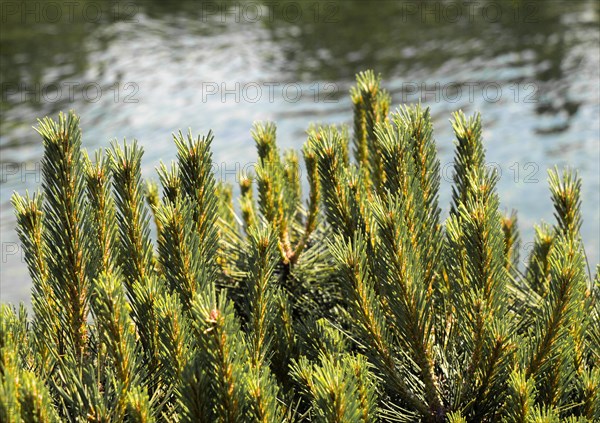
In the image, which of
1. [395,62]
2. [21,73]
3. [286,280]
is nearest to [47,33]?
[21,73]

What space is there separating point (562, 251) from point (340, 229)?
33.1 inches

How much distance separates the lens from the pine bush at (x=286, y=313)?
8.38ft

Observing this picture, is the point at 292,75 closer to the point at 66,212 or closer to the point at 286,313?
the point at 286,313

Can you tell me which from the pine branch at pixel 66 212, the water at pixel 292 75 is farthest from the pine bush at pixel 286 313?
the water at pixel 292 75

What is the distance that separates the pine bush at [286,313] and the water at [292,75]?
340 cm

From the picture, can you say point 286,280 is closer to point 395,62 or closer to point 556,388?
point 556,388

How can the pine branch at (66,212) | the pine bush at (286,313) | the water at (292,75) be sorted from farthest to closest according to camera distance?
the water at (292,75) → the pine branch at (66,212) → the pine bush at (286,313)

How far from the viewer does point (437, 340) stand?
10.8 feet

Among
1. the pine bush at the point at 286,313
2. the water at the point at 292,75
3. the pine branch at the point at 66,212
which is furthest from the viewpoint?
the water at the point at 292,75

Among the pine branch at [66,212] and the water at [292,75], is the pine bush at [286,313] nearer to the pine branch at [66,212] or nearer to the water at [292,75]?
the pine branch at [66,212]

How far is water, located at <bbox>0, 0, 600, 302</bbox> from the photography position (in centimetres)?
831

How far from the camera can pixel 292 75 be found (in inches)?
429

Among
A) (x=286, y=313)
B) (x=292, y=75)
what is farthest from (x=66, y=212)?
(x=292, y=75)

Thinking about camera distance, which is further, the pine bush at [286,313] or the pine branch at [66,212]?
the pine branch at [66,212]
